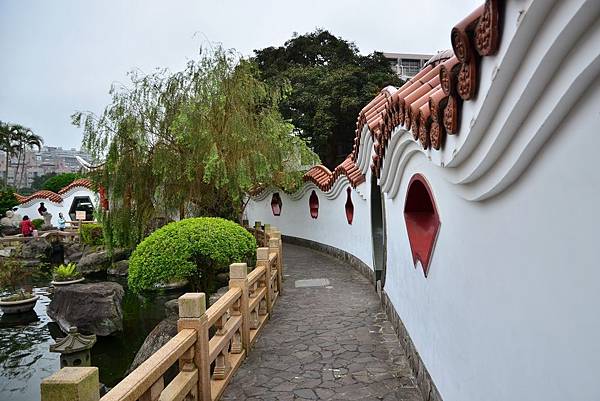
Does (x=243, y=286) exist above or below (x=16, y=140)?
below

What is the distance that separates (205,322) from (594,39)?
10.8 feet

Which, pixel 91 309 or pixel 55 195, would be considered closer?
pixel 91 309

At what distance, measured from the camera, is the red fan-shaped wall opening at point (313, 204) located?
14.4 m

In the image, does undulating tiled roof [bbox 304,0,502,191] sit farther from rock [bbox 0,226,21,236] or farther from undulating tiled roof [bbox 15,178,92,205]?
undulating tiled roof [bbox 15,178,92,205]

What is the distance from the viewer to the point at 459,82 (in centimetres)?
194

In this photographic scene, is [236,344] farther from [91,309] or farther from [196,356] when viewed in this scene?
[91,309]

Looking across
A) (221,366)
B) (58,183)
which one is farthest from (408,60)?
(221,366)

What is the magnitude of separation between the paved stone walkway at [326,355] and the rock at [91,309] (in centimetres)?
359

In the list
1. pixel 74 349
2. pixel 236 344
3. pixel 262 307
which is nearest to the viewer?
pixel 236 344

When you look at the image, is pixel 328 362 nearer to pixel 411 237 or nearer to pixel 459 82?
pixel 411 237

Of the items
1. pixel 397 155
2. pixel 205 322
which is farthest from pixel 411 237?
pixel 205 322

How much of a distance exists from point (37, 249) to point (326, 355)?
16.5 meters

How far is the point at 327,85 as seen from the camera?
20.3m

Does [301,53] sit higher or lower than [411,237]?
higher
